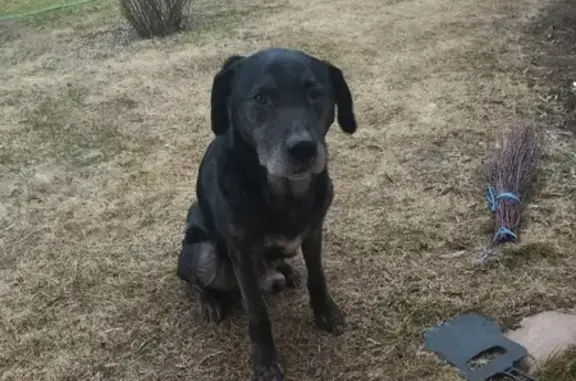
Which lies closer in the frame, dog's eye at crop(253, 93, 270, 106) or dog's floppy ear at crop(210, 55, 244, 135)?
dog's eye at crop(253, 93, 270, 106)

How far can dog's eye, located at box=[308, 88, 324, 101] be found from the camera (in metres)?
2.48

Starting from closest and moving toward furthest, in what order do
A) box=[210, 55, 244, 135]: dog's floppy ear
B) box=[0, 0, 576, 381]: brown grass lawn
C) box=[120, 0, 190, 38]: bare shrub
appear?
box=[210, 55, 244, 135]: dog's floppy ear < box=[0, 0, 576, 381]: brown grass lawn < box=[120, 0, 190, 38]: bare shrub

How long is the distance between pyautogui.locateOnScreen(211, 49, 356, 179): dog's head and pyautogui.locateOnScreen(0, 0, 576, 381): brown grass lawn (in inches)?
37.9

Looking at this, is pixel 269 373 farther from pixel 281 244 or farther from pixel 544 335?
pixel 544 335

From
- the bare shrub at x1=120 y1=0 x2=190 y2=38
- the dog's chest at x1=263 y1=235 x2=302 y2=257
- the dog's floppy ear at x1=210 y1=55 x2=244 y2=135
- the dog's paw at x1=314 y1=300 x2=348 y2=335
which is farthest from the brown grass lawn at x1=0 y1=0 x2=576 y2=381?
the dog's floppy ear at x1=210 y1=55 x2=244 y2=135

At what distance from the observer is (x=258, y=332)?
2.86 meters

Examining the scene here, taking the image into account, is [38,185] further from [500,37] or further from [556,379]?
[500,37]

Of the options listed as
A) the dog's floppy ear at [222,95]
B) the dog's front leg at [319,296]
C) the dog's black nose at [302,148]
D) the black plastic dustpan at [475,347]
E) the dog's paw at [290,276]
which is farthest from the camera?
the dog's paw at [290,276]

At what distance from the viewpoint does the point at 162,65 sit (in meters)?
6.25

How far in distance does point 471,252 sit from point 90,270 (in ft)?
6.20

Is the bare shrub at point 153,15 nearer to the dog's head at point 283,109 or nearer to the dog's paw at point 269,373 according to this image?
the dog's head at point 283,109

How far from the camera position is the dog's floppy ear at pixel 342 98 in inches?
107

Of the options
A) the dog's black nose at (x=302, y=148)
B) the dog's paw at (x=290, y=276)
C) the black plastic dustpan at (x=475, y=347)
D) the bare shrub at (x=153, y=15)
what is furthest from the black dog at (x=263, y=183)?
the bare shrub at (x=153, y=15)

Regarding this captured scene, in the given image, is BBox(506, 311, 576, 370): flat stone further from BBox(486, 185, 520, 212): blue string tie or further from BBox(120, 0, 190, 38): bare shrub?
BBox(120, 0, 190, 38): bare shrub
